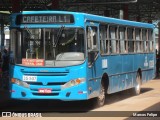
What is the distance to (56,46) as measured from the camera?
43.9ft

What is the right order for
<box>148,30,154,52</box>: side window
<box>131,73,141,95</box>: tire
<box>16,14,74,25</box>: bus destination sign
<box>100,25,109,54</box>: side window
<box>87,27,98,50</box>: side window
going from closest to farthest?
1. <box>16,14,74,25</box>: bus destination sign
2. <box>87,27,98,50</box>: side window
3. <box>100,25,109,54</box>: side window
4. <box>131,73,141,95</box>: tire
5. <box>148,30,154,52</box>: side window

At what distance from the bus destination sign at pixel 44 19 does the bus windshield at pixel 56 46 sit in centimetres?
23

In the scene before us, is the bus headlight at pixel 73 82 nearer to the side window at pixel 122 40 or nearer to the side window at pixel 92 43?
the side window at pixel 92 43

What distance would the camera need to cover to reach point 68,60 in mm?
13188

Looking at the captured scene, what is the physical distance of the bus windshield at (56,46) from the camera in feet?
43.4

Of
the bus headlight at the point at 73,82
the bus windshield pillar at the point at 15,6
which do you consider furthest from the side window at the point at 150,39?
the bus windshield pillar at the point at 15,6

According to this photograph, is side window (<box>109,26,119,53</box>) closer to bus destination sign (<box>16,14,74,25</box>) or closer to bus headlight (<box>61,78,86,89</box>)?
bus destination sign (<box>16,14,74,25</box>)

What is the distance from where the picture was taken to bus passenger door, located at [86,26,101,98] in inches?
535

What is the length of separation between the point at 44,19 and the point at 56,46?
89 cm

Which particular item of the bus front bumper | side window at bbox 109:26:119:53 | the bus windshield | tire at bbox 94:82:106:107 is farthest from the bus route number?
side window at bbox 109:26:119:53

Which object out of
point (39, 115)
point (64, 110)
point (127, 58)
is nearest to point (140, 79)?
point (127, 58)

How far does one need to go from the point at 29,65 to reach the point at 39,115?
4.76 ft

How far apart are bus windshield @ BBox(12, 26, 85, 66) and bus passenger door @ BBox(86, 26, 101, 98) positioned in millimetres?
390
